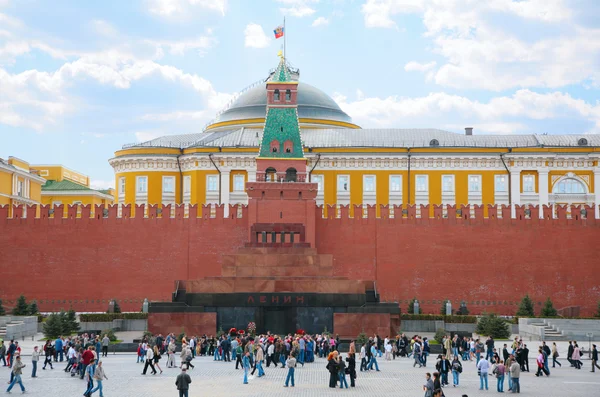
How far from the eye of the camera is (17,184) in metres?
57.8

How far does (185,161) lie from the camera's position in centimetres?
5706

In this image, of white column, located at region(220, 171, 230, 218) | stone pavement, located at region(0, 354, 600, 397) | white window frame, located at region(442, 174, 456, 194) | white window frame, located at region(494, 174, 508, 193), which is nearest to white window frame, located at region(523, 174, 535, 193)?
white window frame, located at region(494, 174, 508, 193)

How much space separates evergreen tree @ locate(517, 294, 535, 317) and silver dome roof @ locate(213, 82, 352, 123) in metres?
25.2

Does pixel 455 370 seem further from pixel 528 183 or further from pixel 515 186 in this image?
pixel 528 183

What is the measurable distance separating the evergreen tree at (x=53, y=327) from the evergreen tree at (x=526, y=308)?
19412 millimetres

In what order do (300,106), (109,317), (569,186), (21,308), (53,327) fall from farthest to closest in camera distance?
(300,106) < (569,186) < (21,308) < (109,317) < (53,327)

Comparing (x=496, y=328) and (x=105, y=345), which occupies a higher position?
(x=496, y=328)

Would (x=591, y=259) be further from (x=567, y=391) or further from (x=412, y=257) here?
(x=567, y=391)

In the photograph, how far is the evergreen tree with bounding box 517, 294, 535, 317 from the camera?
4006 cm

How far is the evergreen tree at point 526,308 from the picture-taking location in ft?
131

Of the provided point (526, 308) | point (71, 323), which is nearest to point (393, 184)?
point (526, 308)

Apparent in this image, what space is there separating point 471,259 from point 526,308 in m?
3.88

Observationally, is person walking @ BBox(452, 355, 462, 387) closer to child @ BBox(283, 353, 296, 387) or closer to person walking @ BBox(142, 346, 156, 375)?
child @ BBox(283, 353, 296, 387)

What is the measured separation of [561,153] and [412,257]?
17560 mm
